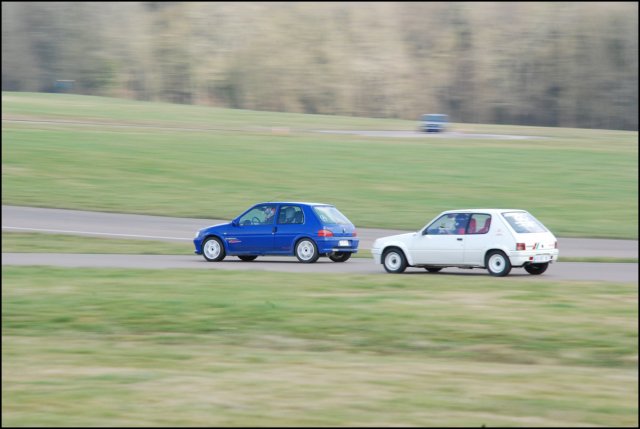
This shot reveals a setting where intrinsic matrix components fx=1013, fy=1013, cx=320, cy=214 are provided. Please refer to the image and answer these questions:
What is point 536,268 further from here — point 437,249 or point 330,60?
point 330,60

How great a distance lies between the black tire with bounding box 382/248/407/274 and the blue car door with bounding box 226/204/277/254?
331cm

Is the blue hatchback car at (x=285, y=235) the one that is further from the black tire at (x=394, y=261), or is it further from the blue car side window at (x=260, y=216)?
the black tire at (x=394, y=261)

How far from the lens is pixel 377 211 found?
3325 centimetres

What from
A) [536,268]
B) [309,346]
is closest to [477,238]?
[536,268]

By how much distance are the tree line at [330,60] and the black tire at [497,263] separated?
171 feet

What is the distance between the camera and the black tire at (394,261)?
64.8ft

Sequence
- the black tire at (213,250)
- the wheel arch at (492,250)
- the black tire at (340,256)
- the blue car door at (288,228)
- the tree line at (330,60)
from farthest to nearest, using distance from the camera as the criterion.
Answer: the tree line at (330,60) < the black tire at (213,250) < the black tire at (340,256) < the blue car door at (288,228) < the wheel arch at (492,250)

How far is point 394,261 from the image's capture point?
19891 millimetres

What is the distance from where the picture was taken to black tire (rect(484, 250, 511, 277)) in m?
18.7

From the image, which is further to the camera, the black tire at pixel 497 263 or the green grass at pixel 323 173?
the green grass at pixel 323 173

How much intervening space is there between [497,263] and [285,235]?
5.27 m

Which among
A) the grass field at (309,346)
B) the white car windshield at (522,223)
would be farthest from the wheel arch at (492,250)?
the grass field at (309,346)

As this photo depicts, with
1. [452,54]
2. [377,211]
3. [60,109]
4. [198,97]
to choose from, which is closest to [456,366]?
[377,211]

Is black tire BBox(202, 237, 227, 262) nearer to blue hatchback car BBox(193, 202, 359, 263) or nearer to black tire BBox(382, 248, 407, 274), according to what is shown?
blue hatchback car BBox(193, 202, 359, 263)
